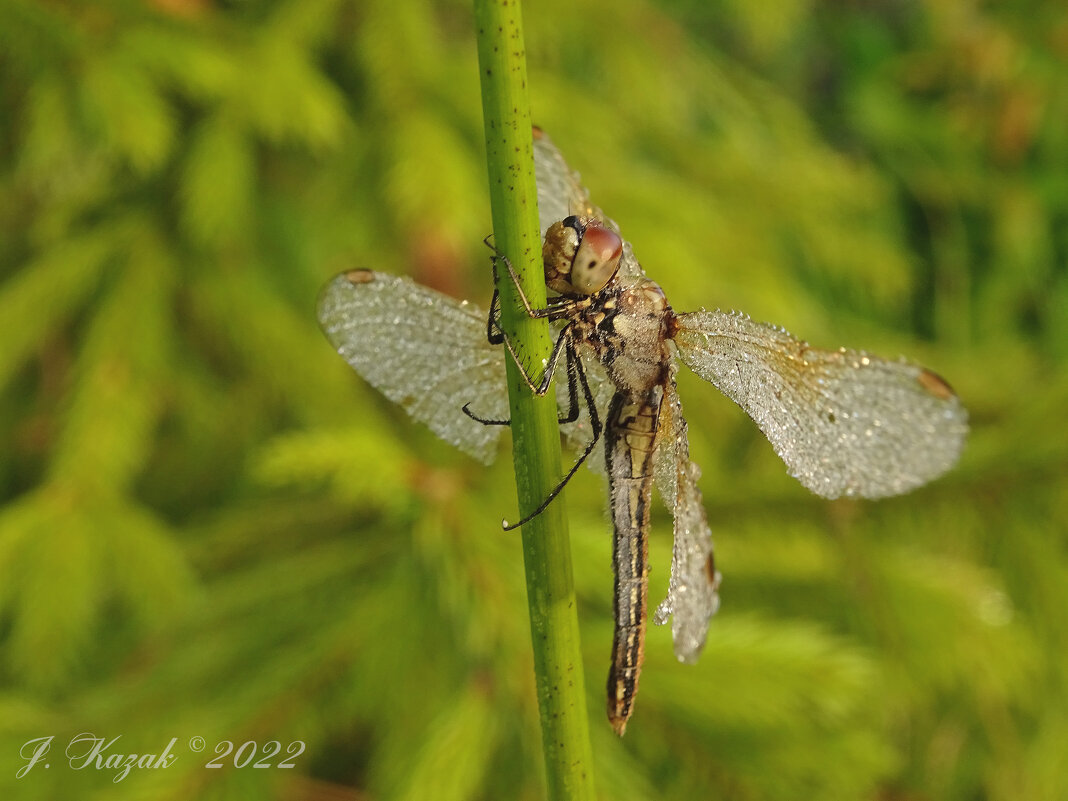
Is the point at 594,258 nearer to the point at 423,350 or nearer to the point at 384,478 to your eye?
the point at 423,350

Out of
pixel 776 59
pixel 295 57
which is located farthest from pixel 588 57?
pixel 776 59

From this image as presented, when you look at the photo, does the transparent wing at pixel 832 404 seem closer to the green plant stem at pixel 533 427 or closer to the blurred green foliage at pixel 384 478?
the green plant stem at pixel 533 427

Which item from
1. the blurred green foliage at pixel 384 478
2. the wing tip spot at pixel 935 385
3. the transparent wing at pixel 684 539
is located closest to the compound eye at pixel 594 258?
the transparent wing at pixel 684 539

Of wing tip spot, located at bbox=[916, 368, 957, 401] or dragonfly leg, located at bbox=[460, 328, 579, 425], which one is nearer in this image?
dragonfly leg, located at bbox=[460, 328, 579, 425]

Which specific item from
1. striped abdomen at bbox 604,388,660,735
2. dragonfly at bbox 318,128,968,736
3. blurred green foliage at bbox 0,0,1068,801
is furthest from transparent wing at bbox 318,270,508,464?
blurred green foliage at bbox 0,0,1068,801

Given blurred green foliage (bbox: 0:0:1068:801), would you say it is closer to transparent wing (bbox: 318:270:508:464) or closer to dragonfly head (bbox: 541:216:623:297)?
transparent wing (bbox: 318:270:508:464)

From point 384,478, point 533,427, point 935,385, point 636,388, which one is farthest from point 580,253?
point 384,478

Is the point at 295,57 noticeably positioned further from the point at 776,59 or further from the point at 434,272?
the point at 776,59
